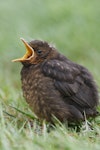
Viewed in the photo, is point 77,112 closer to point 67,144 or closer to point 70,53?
point 67,144

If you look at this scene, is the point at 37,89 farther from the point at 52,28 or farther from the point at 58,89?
the point at 52,28

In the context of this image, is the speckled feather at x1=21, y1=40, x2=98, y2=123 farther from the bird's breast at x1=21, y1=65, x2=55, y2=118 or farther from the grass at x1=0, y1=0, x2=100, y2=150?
the grass at x1=0, y1=0, x2=100, y2=150

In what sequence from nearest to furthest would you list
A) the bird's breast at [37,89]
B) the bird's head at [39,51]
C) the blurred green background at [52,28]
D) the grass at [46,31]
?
the bird's breast at [37,89], the bird's head at [39,51], the grass at [46,31], the blurred green background at [52,28]

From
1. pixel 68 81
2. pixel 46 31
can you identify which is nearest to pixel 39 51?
pixel 68 81

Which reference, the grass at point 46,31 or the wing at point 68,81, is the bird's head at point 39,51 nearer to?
the wing at point 68,81

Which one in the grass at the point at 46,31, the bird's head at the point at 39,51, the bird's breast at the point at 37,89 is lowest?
the bird's breast at the point at 37,89

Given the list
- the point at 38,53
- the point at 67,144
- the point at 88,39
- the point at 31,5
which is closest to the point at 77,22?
the point at 88,39

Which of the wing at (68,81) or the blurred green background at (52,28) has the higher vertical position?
the blurred green background at (52,28)

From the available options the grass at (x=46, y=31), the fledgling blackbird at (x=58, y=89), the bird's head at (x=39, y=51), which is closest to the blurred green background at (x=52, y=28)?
the grass at (x=46, y=31)
